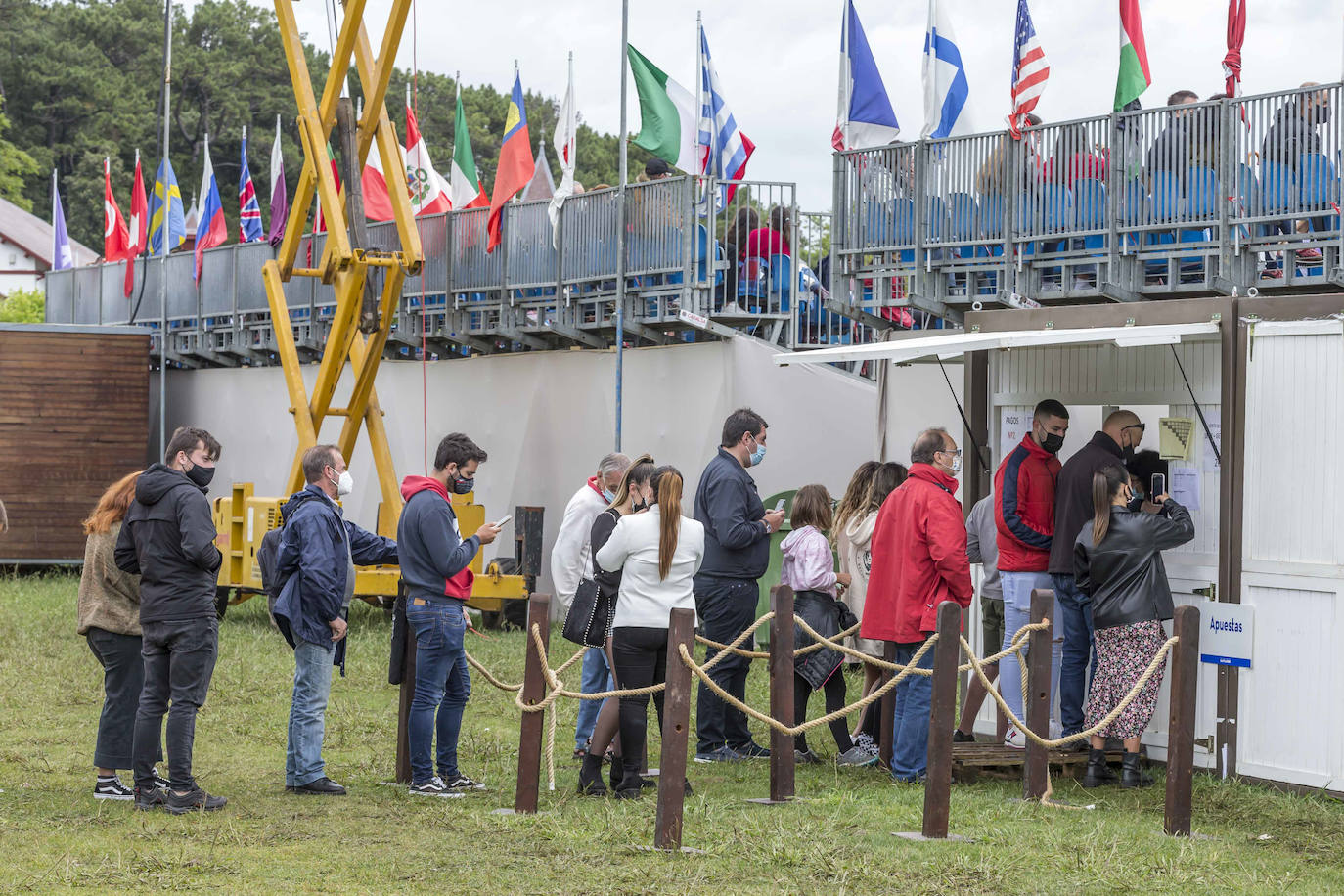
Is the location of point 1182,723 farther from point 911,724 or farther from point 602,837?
point 602,837

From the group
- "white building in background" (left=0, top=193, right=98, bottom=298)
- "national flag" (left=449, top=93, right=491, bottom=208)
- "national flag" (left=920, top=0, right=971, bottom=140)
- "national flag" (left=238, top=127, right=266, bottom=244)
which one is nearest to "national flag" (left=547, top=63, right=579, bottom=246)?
"national flag" (left=449, top=93, right=491, bottom=208)

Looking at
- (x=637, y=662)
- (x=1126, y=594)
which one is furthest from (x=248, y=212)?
(x=1126, y=594)

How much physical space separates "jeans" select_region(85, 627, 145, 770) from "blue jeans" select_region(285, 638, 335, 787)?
32.0 inches

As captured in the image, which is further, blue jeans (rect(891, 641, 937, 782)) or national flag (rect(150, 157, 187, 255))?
national flag (rect(150, 157, 187, 255))

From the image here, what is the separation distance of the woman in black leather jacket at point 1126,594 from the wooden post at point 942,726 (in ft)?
5.30

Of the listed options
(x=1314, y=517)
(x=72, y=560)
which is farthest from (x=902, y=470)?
(x=72, y=560)

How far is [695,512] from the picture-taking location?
34.2ft

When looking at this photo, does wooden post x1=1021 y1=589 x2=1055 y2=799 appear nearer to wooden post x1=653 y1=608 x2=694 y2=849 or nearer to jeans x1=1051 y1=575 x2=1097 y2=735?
jeans x1=1051 y1=575 x2=1097 y2=735

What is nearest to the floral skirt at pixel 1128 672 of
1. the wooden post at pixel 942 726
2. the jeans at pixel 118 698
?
the wooden post at pixel 942 726

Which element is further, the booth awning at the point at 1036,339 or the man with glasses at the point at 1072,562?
the man with glasses at the point at 1072,562

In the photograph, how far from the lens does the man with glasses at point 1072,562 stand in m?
9.73

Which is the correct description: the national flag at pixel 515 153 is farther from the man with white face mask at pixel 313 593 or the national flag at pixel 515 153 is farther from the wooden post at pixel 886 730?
the man with white face mask at pixel 313 593

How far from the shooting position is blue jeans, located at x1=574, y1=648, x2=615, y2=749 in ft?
32.6

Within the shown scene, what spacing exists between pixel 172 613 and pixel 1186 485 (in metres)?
5.58
